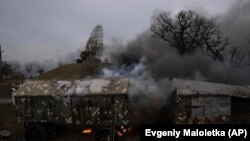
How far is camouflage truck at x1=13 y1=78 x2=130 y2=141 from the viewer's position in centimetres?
1948

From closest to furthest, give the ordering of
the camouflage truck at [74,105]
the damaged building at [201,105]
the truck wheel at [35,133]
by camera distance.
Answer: the camouflage truck at [74,105] < the damaged building at [201,105] < the truck wheel at [35,133]

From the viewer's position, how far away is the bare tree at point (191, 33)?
48906 millimetres

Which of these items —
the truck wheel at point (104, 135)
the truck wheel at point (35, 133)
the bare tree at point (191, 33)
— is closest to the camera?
the truck wheel at point (104, 135)

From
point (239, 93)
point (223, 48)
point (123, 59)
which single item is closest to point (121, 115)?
point (239, 93)

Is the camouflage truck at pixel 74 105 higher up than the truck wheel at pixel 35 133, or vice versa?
the camouflage truck at pixel 74 105

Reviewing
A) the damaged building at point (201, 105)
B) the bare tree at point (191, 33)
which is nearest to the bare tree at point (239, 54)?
the bare tree at point (191, 33)

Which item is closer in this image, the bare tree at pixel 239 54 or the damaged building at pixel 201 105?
the damaged building at pixel 201 105

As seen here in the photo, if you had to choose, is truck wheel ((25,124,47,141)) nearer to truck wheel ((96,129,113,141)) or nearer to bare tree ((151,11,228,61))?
truck wheel ((96,129,113,141))

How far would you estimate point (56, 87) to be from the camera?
20672 mm

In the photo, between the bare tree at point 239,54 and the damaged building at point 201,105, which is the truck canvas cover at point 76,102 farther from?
the bare tree at point 239,54

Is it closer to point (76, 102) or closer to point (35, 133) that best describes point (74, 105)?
point (76, 102)

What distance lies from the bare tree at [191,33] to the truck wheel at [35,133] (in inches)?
1181

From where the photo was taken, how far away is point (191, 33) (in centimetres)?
5022

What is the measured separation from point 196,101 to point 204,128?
916 centimetres
